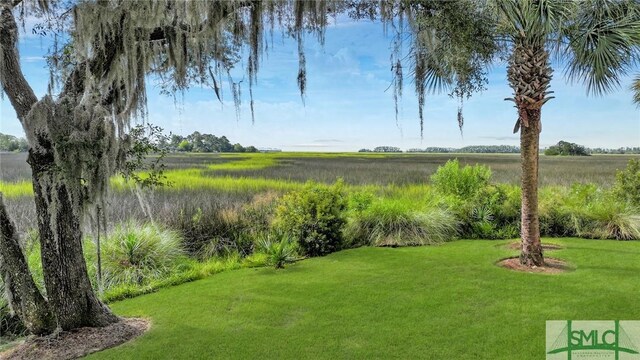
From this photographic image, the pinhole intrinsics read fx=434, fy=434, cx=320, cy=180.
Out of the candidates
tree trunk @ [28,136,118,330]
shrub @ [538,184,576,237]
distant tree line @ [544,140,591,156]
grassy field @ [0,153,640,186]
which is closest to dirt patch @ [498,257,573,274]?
shrub @ [538,184,576,237]

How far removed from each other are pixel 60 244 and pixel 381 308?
117 inches

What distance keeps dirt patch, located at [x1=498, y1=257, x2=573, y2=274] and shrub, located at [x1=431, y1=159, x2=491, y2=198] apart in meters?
3.19

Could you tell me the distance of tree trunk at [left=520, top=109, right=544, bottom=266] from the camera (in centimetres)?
578

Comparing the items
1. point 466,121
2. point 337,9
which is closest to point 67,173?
point 337,9

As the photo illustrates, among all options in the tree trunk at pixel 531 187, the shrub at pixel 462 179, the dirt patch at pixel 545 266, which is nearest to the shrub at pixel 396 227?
the shrub at pixel 462 179

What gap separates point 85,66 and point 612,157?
1487cm

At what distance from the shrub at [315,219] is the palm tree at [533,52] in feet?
8.20

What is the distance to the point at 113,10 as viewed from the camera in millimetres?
3516

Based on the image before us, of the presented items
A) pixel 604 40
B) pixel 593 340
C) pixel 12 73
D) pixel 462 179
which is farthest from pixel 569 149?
pixel 12 73

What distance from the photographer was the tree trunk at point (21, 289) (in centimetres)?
365

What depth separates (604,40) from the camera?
571 cm

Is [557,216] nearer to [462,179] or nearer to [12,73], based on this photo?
[462,179]

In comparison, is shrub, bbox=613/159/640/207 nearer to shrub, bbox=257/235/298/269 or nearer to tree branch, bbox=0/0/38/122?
shrub, bbox=257/235/298/269

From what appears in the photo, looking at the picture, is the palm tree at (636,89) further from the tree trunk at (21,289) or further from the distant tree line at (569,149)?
the tree trunk at (21,289)
